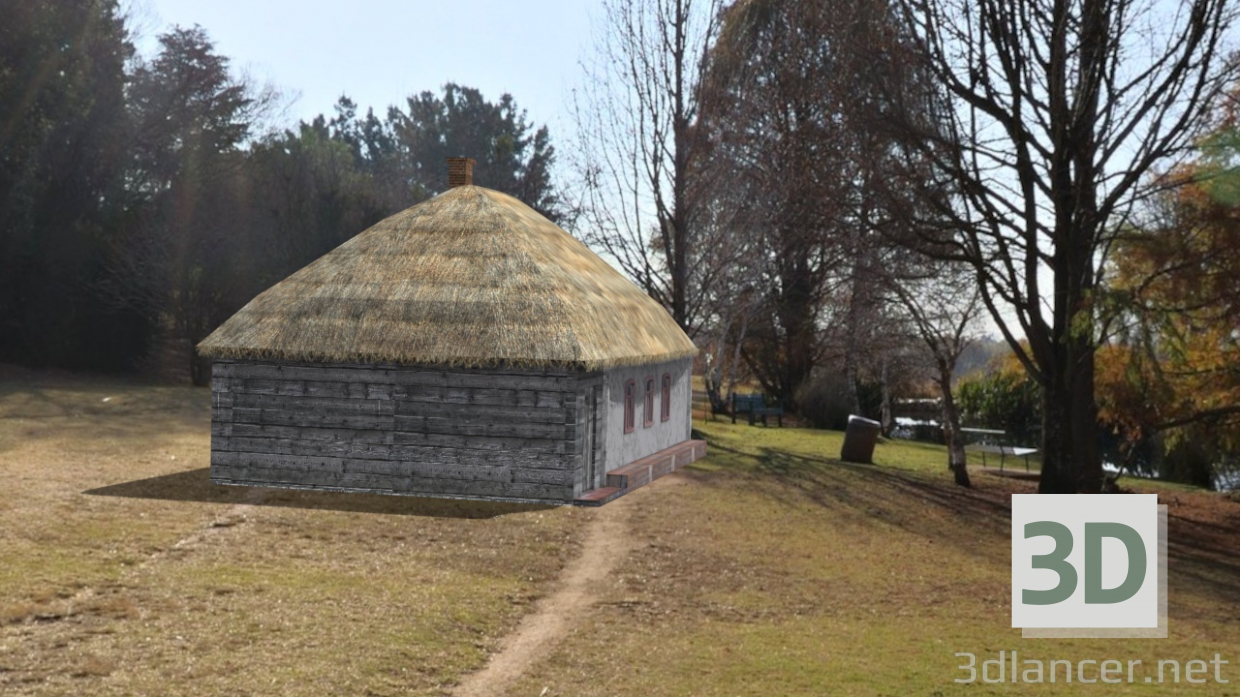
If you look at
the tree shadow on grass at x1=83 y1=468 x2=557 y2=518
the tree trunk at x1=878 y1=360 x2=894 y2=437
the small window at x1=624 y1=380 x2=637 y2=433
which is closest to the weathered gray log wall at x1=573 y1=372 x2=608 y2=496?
the tree shadow on grass at x1=83 y1=468 x2=557 y2=518

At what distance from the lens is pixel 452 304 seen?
12031 millimetres

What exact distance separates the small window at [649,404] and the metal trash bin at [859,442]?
21643 mm

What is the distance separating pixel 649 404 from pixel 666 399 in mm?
946

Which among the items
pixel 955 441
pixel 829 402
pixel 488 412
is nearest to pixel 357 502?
pixel 488 412

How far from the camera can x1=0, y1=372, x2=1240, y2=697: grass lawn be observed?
1612 centimetres

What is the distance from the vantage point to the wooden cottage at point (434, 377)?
36.6 feet

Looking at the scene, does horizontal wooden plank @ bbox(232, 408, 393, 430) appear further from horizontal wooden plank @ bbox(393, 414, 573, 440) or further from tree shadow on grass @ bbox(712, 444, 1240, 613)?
tree shadow on grass @ bbox(712, 444, 1240, 613)

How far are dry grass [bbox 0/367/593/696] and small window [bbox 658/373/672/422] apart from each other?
2.40 meters

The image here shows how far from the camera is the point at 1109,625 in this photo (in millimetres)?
21750

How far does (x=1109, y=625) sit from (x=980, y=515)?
22.0 feet

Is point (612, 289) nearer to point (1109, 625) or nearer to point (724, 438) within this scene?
point (1109, 625)

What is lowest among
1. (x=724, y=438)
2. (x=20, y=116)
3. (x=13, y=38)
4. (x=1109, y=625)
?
(x=1109, y=625)

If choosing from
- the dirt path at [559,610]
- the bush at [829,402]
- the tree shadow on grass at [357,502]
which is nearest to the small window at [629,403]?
the tree shadow on grass at [357,502]

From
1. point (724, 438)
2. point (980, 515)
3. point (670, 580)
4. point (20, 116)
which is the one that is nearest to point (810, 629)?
point (670, 580)
